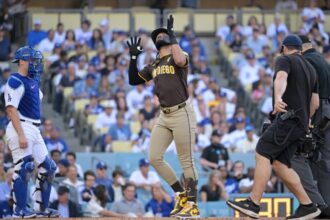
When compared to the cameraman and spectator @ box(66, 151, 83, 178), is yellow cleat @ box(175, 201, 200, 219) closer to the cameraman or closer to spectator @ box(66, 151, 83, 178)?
the cameraman

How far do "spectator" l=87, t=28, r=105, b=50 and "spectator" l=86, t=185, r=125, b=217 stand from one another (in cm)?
692

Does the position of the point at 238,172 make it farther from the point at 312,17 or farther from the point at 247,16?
the point at 312,17

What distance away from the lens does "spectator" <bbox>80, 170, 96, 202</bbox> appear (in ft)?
61.5

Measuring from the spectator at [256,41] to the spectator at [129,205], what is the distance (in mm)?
8245

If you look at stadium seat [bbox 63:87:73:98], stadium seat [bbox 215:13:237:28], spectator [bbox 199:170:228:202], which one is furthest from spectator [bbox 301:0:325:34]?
spectator [bbox 199:170:228:202]

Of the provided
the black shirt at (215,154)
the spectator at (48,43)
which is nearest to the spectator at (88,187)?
the black shirt at (215,154)

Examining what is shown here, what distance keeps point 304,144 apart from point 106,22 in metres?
12.5

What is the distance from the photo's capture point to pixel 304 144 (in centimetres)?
1388

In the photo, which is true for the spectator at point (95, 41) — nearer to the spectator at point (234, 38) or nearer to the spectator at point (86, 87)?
the spectator at point (86, 87)

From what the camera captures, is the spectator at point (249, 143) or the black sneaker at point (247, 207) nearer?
the black sneaker at point (247, 207)

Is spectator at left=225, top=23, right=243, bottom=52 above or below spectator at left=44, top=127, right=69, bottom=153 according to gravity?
above

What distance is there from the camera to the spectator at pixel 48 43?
2498cm

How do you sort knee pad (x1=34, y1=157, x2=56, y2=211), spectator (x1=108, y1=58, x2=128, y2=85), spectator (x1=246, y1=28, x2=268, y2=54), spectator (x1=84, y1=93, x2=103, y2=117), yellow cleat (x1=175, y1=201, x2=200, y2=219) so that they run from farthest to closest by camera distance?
spectator (x1=246, y1=28, x2=268, y2=54)
spectator (x1=108, y1=58, x2=128, y2=85)
spectator (x1=84, y1=93, x2=103, y2=117)
knee pad (x1=34, y1=157, x2=56, y2=211)
yellow cleat (x1=175, y1=201, x2=200, y2=219)

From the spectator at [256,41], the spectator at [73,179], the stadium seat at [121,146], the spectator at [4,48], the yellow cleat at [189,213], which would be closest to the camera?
A: the yellow cleat at [189,213]
